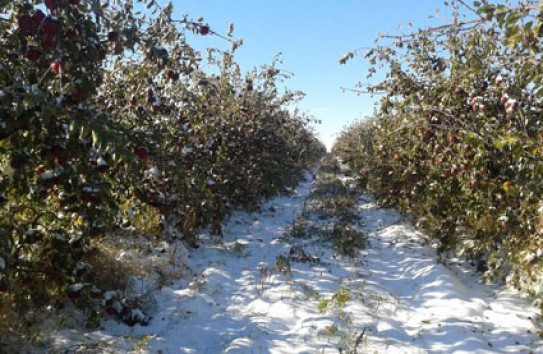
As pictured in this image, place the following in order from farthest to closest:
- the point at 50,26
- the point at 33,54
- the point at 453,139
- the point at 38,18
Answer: the point at 453,139, the point at 33,54, the point at 38,18, the point at 50,26

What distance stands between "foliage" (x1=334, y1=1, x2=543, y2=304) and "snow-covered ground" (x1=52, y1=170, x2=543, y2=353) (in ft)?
1.49

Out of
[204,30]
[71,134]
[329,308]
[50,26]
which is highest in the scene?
[204,30]

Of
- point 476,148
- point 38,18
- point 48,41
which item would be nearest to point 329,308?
point 476,148

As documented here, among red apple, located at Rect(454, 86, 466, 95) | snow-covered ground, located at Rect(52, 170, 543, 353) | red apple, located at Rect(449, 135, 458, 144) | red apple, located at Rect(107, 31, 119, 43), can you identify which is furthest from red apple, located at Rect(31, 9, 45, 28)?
red apple, located at Rect(454, 86, 466, 95)

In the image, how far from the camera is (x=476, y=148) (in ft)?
15.3

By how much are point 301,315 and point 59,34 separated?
327 cm

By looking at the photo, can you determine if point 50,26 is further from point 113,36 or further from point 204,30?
point 204,30

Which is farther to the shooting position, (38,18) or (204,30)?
(204,30)

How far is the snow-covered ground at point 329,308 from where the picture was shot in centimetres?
361

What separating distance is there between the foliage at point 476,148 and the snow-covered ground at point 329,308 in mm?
455

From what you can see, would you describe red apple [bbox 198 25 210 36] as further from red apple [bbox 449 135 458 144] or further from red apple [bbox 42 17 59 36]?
red apple [bbox 449 135 458 144]

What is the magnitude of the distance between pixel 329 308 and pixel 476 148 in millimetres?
2439

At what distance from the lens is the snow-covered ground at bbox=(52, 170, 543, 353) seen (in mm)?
3613

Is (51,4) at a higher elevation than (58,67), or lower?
higher
